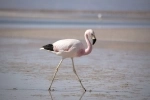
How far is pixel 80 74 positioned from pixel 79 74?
2 centimetres

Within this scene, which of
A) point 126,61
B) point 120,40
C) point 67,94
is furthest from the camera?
point 120,40

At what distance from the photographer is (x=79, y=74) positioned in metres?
12.4

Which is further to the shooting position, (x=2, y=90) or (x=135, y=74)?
(x=135, y=74)

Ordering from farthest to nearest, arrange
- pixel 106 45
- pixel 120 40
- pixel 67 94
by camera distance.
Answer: pixel 120 40
pixel 106 45
pixel 67 94

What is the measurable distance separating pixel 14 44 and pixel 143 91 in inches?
373

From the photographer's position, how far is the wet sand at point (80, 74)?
1012 centimetres

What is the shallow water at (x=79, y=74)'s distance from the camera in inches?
398

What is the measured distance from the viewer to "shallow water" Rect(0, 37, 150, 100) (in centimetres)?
1011

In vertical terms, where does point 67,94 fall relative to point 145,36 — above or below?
above

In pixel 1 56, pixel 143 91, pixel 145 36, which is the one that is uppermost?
pixel 143 91

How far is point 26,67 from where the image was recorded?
520 inches

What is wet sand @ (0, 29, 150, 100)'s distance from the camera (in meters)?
10.1

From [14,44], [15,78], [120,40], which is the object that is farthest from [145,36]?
[15,78]

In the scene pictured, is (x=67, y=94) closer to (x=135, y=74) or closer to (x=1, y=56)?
(x=135, y=74)
